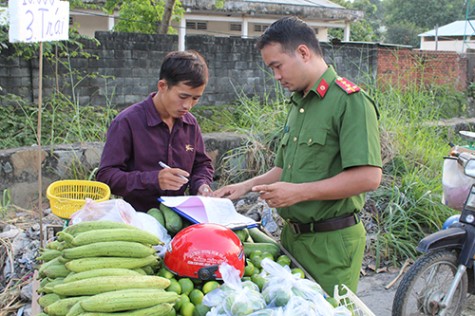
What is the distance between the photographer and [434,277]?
Result: 149 inches

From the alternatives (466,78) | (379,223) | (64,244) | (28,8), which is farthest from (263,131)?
(466,78)

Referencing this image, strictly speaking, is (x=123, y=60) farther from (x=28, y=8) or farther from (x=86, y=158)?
(x=28, y=8)

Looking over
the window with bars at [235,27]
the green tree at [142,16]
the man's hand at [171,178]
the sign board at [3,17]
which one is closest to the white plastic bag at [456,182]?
the man's hand at [171,178]

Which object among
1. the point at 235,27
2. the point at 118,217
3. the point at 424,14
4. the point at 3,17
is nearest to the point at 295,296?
the point at 118,217

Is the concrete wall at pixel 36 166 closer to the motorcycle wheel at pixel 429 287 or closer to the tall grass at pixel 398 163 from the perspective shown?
the tall grass at pixel 398 163

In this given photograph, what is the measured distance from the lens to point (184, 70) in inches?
108

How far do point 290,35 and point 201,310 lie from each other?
51.2 inches

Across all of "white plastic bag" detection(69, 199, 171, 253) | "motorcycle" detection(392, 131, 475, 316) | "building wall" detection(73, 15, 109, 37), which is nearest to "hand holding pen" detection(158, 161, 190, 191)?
"white plastic bag" detection(69, 199, 171, 253)

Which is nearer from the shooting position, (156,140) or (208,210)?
(208,210)

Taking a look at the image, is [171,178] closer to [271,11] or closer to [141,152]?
[141,152]

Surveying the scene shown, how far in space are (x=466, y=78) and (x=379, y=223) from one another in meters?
7.61

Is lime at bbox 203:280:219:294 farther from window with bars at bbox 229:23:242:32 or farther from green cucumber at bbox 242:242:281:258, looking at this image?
window with bars at bbox 229:23:242:32

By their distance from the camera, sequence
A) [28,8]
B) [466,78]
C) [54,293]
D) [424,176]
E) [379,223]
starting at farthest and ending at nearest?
[466,78]
[424,176]
[379,223]
[28,8]
[54,293]

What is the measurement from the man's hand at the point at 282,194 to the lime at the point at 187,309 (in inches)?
25.1
